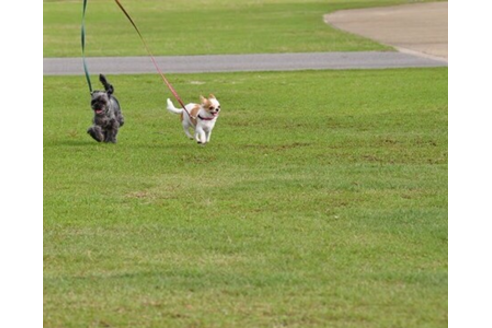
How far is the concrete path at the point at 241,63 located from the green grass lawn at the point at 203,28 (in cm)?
147

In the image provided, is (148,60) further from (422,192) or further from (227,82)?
(422,192)

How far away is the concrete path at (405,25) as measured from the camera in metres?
32.7

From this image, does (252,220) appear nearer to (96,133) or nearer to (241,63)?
(96,133)

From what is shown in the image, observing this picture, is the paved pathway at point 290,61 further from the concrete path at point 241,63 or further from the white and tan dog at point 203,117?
the white and tan dog at point 203,117

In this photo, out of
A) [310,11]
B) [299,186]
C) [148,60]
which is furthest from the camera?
[310,11]

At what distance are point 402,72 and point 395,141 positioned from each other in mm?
9929

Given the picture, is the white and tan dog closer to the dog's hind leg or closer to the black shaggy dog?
the black shaggy dog

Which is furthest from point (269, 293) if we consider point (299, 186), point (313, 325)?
point (299, 186)

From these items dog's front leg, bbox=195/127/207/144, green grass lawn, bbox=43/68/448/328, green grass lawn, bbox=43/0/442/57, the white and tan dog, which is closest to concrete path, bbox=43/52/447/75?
green grass lawn, bbox=43/0/442/57

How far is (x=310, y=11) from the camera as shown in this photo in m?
49.1

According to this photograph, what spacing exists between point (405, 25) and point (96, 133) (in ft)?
88.3

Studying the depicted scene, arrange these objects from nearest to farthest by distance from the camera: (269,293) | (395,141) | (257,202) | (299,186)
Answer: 1. (269,293)
2. (257,202)
3. (299,186)
4. (395,141)

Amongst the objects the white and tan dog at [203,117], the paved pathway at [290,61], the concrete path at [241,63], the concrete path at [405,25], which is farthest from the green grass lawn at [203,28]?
the white and tan dog at [203,117]

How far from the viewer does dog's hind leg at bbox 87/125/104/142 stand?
1544 cm
